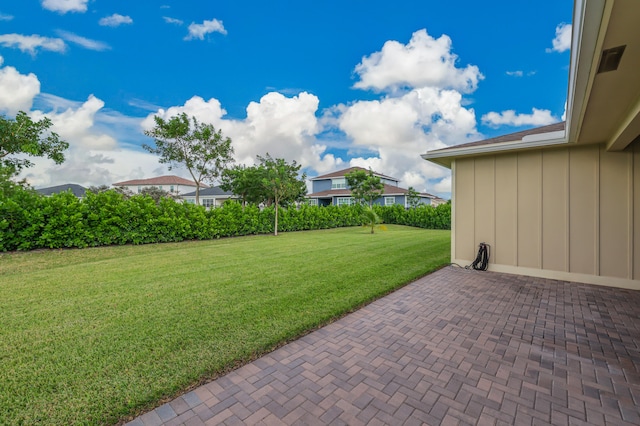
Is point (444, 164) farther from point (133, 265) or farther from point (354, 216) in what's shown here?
point (354, 216)

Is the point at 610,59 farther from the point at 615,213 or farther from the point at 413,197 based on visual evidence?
the point at 413,197

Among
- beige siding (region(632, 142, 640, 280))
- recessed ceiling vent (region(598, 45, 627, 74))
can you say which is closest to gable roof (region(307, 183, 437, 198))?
beige siding (region(632, 142, 640, 280))

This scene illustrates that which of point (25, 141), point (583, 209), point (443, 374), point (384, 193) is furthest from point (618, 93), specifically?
point (384, 193)

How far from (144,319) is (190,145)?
18.9 metres

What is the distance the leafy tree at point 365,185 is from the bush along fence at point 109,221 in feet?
29.9

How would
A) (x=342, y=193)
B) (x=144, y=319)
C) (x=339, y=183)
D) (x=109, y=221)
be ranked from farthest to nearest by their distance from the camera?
(x=339, y=183) < (x=342, y=193) < (x=109, y=221) < (x=144, y=319)

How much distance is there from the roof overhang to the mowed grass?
3.49 m

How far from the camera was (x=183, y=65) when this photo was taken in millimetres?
13039

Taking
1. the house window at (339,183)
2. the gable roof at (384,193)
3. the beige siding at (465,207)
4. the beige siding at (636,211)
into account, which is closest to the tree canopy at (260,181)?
the gable roof at (384,193)

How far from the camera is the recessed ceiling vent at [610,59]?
2234mm

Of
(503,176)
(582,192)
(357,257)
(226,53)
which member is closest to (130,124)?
(226,53)

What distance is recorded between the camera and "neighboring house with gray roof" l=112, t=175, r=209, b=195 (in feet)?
140

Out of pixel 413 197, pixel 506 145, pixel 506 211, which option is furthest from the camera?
pixel 413 197

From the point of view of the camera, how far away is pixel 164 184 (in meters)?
42.6
